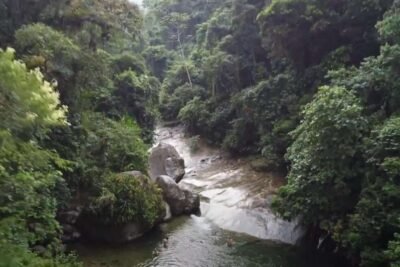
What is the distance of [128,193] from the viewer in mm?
11930

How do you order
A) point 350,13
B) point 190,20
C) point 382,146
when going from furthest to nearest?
point 190,20, point 350,13, point 382,146

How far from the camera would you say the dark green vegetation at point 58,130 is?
595cm

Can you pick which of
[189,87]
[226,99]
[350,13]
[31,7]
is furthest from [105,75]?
[189,87]

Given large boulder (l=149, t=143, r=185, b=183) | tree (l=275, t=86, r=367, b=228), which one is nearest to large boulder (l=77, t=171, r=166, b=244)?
tree (l=275, t=86, r=367, b=228)

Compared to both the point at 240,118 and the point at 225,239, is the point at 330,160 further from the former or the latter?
the point at 240,118

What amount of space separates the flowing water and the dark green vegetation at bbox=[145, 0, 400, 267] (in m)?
0.96

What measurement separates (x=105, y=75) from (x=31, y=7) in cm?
287

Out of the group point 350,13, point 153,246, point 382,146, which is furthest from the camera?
point 350,13

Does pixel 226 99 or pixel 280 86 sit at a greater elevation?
pixel 226 99

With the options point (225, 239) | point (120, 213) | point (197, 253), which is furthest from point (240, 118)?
point (197, 253)

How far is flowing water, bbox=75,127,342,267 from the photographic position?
1052 centimetres

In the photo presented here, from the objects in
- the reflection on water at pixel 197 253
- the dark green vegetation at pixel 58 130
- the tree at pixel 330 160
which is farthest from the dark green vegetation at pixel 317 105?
the dark green vegetation at pixel 58 130

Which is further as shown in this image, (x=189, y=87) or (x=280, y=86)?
(x=189, y=87)

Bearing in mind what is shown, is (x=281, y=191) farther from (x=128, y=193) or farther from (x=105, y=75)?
(x=105, y=75)
